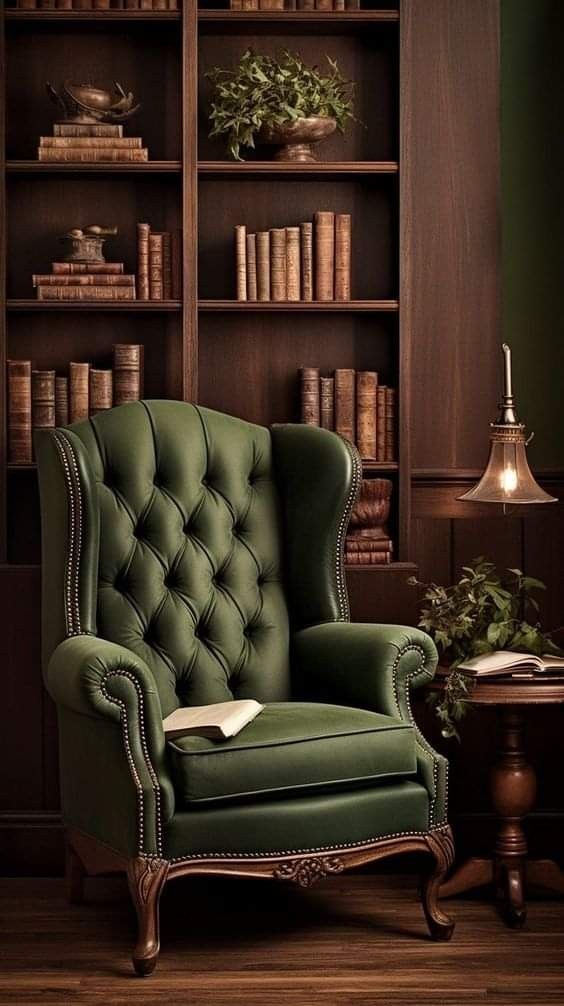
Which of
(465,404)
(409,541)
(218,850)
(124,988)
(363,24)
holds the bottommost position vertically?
(124,988)

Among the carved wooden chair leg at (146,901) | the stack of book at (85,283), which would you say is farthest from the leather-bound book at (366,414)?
the carved wooden chair leg at (146,901)

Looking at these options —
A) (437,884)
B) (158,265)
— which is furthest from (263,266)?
(437,884)

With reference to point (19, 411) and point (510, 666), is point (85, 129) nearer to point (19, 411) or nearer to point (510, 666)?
point (19, 411)

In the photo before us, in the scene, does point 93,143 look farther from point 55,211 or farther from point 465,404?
point 465,404

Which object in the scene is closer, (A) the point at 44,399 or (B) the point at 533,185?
(A) the point at 44,399

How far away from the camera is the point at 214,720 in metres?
2.95

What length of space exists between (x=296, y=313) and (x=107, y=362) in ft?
1.90

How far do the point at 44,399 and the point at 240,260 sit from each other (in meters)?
0.68

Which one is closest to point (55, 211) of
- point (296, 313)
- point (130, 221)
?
point (130, 221)

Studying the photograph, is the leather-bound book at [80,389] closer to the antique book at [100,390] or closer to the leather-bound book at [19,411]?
the antique book at [100,390]

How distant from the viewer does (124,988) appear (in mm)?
2887

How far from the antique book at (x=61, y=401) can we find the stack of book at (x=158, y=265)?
12.8 inches

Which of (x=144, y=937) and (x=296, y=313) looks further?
(x=296, y=313)

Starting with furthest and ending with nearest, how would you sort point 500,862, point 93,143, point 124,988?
1. point 93,143
2. point 500,862
3. point 124,988
